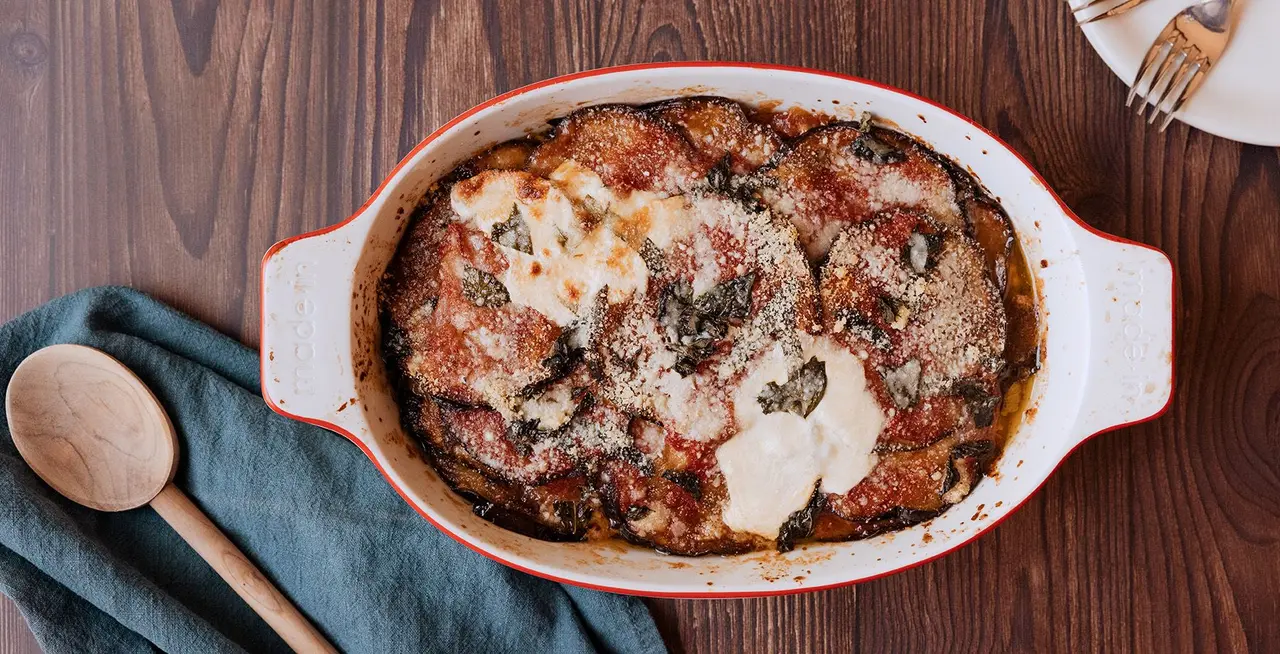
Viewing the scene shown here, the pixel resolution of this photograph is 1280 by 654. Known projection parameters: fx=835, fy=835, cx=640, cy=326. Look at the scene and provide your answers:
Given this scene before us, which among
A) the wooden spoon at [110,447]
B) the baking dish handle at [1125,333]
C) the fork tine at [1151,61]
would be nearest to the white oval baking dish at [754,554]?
the baking dish handle at [1125,333]

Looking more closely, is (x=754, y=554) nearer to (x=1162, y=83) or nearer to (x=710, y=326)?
(x=710, y=326)

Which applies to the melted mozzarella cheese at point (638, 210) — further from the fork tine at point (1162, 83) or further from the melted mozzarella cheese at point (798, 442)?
the fork tine at point (1162, 83)

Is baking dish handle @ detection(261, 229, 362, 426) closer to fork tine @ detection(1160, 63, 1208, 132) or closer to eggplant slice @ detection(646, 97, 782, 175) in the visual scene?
eggplant slice @ detection(646, 97, 782, 175)

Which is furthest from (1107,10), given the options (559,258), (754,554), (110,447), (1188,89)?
(110,447)

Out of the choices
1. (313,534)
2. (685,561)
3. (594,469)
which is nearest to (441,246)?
(594,469)

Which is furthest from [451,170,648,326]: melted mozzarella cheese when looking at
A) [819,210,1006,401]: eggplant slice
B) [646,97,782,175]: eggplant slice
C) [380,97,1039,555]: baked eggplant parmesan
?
[819,210,1006,401]: eggplant slice
